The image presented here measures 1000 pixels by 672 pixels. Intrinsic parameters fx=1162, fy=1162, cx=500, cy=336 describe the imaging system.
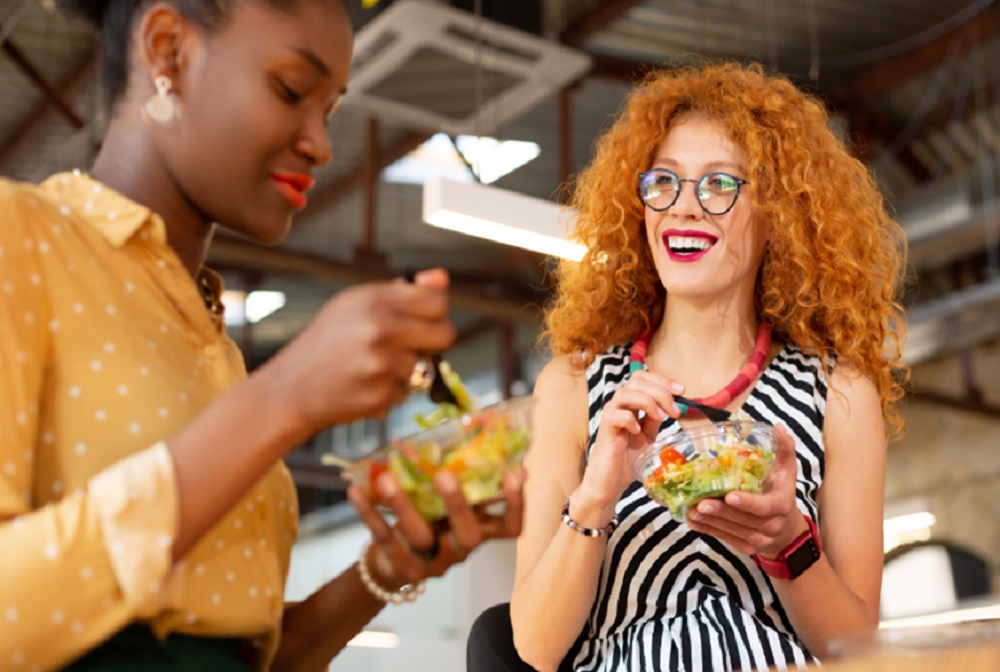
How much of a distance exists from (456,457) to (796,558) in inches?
38.8

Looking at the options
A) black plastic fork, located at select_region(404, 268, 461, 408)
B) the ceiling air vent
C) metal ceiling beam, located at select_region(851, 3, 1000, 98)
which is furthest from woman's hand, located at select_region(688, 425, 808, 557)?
metal ceiling beam, located at select_region(851, 3, 1000, 98)

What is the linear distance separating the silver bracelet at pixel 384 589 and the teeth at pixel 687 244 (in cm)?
114

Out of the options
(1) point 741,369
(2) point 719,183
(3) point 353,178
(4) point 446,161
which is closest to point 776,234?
(2) point 719,183

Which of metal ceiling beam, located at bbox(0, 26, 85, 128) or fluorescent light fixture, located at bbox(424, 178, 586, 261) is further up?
metal ceiling beam, located at bbox(0, 26, 85, 128)

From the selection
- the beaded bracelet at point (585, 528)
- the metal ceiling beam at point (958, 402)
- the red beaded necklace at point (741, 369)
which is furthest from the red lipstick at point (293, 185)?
the metal ceiling beam at point (958, 402)

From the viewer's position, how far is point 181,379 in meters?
1.21

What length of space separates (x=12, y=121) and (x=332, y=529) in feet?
23.3

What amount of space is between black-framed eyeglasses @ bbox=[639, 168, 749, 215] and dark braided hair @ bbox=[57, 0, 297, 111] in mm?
1248

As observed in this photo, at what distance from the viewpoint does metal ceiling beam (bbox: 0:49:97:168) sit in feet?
28.4

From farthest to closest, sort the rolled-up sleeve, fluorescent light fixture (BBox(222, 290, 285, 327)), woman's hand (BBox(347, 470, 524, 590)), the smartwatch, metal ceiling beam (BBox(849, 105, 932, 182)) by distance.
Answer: fluorescent light fixture (BBox(222, 290, 285, 327)) < metal ceiling beam (BBox(849, 105, 932, 182)) < the smartwatch < woman's hand (BBox(347, 470, 524, 590)) < the rolled-up sleeve

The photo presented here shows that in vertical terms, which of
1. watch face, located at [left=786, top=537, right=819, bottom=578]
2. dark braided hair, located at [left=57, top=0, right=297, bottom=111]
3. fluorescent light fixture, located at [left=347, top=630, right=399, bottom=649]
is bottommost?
fluorescent light fixture, located at [left=347, top=630, right=399, bottom=649]

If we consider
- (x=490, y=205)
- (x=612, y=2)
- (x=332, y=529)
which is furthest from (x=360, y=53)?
(x=332, y=529)

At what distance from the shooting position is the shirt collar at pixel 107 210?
48.6 inches

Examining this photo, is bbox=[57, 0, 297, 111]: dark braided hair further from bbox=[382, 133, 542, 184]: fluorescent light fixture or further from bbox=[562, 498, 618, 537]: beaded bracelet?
bbox=[382, 133, 542, 184]: fluorescent light fixture
